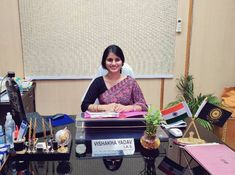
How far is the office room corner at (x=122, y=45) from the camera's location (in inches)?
116

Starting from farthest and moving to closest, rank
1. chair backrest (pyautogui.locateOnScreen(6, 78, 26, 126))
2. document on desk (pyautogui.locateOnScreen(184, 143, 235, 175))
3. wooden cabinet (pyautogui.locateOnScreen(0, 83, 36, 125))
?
1. wooden cabinet (pyautogui.locateOnScreen(0, 83, 36, 125))
2. chair backrest (pyautogui.locateOnScreen(6, 78, 26, 126))
3. document on desk (pyautogui.locateOnScreen(184, 143, 235, 175))

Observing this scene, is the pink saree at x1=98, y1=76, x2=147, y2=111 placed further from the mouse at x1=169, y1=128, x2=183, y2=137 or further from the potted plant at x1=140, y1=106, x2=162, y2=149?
the potted plant at x1=140, y1=106, x2=162, y2=149

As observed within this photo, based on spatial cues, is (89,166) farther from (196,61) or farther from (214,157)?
(196,61)

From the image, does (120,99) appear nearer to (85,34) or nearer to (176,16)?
(85,34)

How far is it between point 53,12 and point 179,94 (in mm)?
1943

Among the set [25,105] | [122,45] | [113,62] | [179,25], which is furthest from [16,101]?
[179,25]

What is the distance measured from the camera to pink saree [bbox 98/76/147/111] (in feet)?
6.82

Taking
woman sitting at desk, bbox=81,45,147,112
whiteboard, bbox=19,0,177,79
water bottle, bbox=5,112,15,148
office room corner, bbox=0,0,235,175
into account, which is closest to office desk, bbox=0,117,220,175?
water bottle, bbox=5,112,15,148

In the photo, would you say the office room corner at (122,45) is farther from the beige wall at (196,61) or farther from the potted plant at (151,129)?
the potted plant at (151,129)

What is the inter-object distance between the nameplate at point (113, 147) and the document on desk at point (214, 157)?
11.5 inches

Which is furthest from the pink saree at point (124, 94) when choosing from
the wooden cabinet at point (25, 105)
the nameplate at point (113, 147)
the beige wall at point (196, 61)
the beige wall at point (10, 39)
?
the beige wall at point (10, 39)

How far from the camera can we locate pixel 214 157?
3.85 ft

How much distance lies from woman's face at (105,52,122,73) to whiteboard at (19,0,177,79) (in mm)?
1029

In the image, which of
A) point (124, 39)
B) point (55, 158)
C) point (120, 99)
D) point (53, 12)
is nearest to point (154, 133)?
point (55, 158)
